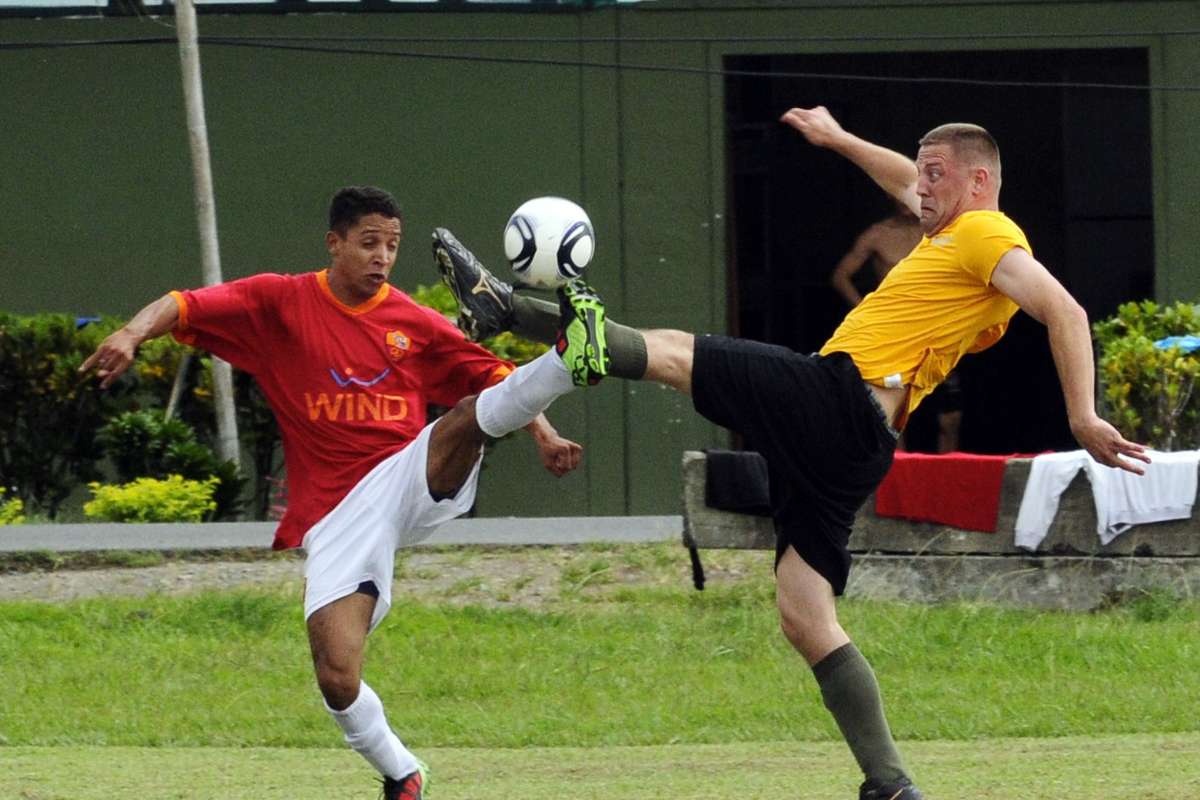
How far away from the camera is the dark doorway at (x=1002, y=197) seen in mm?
18109

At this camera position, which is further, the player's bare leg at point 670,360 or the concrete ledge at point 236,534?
the concrete ledge at point 236,534

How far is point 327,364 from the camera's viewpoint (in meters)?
7.35

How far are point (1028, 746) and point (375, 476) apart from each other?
317cm

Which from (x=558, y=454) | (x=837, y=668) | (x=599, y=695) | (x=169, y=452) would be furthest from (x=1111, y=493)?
(x=169, y=452)

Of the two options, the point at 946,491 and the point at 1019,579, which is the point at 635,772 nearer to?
the point at 946,491

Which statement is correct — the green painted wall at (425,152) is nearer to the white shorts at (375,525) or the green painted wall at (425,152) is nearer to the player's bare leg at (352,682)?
the white shorts at (375,525)

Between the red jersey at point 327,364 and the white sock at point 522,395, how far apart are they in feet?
1.83

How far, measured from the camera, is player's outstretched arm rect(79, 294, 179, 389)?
6.77 metres

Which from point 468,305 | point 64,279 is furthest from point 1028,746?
point 64,279

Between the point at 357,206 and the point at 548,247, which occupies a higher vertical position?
the point at 357,206

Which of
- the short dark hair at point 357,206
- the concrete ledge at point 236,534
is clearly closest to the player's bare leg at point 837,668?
the short dark hair at point 357,206

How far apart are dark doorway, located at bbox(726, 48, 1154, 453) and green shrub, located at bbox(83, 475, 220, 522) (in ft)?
19.1

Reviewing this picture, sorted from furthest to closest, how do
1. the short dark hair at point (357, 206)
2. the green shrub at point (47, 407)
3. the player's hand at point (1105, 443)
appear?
the green shrub at point (47, 407)
the short dark hair at point (357, 206)
the player's hand at point (1105, 443)

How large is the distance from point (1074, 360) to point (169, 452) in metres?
8.38
